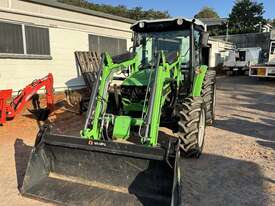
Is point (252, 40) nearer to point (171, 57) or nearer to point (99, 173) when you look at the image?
point (171, 57)

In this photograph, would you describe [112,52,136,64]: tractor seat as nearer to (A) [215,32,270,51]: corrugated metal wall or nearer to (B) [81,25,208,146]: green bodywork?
(B) [81,25,208,146]: green bodywork

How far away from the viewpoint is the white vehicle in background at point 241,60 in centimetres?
2320

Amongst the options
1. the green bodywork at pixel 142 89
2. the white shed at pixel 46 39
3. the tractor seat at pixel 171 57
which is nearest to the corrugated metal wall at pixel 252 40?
the white shed at pixel 46 39

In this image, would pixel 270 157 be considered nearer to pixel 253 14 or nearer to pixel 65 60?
pixel 65 60

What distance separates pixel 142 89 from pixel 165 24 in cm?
156

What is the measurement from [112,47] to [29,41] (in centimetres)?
451

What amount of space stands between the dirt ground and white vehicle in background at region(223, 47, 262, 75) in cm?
1522

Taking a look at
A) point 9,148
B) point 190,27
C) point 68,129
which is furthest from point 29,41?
point 190,27

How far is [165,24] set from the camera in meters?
5.90

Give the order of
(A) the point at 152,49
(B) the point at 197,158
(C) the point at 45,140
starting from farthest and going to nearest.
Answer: (A) the point at 152,49 → (B) the point at 197,158 → (C) the point at 45,140

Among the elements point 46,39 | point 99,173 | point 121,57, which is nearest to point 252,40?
point 46,39

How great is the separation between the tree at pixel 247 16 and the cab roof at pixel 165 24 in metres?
44.9

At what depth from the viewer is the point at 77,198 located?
3443mm

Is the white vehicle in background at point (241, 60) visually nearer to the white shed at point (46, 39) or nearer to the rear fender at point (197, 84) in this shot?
the white shed at point (46, 39)
